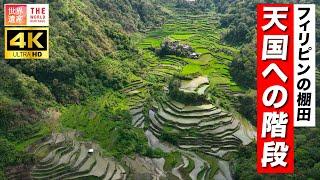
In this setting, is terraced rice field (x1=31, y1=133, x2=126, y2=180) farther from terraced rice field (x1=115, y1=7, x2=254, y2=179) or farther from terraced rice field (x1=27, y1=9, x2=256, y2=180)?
terraced rice field (x1=115, y1=7, x2=254, y2=179)

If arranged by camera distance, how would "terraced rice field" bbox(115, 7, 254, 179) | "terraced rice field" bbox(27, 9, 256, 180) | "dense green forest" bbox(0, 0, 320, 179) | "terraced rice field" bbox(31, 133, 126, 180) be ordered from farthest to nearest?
"terraced rice field" bbox(115, 7, 254, 179) < "dense green forest" bbox(0, 0, 320, 179) < "terraced rice field" bbox(27, 9, 256, 180) < "terraced rice field" bbox(31, 133, 126, 180)

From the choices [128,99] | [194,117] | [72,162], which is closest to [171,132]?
[194,117]

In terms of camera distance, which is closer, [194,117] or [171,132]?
[171,132]

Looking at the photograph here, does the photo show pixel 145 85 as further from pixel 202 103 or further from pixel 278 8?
pixel 278 8

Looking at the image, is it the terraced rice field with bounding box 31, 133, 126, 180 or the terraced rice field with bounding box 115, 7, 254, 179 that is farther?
the terraced rice field with bounding box 115, 7, 254, 179

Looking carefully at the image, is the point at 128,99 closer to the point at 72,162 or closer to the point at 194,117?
the point at 194,117

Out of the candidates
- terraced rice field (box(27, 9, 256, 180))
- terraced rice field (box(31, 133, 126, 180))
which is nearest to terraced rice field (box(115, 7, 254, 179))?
terraced rice field (box(27, 9, 256, 180))

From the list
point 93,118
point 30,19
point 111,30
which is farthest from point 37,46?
A: point 111,30

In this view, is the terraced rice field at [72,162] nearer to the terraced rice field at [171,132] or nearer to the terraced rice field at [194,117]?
the terraced rice field at [171,132]
